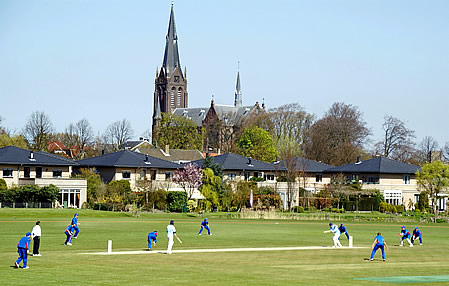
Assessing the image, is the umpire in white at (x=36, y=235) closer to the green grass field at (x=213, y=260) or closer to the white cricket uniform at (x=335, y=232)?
the green grass field at (x=213, y=260)

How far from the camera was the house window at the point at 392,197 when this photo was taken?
105 m

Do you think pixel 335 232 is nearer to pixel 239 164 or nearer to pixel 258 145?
pixel 239 164

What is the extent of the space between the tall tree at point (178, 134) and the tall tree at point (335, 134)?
25515mm

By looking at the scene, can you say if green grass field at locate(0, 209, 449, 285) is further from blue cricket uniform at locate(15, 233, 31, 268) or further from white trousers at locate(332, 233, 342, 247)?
white trousers at locate(332, 233, 342, 247)

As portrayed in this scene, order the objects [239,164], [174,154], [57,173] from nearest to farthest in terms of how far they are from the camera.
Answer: [57,173]
[239,164]
[174,154]

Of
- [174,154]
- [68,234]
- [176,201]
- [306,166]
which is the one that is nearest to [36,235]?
[68,234]

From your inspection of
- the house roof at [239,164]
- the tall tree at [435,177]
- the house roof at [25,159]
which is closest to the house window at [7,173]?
the house roof at [25,159]

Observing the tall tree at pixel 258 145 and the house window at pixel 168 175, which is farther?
the tall tree at pixel 258 145

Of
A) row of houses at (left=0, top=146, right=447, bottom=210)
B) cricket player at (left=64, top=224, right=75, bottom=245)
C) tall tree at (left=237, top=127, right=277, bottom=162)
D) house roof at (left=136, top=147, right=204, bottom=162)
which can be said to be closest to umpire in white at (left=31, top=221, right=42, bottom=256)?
cricket player at (left=64, top=224, right=75, bottom=245)

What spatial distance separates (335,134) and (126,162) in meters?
55.5

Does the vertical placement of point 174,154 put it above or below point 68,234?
above

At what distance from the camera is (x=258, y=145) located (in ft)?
460

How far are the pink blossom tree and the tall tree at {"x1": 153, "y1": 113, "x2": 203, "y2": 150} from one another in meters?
57.6

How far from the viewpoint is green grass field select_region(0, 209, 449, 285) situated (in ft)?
95.6
